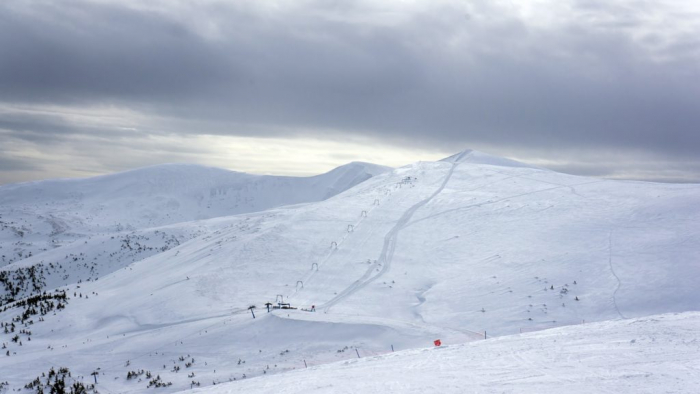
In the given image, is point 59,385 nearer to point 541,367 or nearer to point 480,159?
point 541,367

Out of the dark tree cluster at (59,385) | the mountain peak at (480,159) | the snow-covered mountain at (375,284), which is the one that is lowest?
the dark tree cluster at (59,385)

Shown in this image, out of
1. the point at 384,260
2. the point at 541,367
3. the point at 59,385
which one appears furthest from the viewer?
the point at 384,260

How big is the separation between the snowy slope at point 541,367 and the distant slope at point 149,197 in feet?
206

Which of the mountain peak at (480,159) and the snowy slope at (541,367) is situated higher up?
the mountain peak at (480,159)

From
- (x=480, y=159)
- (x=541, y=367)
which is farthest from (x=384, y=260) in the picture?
(x=480, y=159)

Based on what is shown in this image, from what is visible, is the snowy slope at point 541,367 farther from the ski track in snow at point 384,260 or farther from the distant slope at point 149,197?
the distant slope at point 149,197

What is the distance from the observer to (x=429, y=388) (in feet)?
34.2

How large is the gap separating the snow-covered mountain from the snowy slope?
1693mm

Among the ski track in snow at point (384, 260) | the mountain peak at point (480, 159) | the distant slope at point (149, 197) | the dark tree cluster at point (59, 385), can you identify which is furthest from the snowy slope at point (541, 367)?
the distant slope at point (149, 197)

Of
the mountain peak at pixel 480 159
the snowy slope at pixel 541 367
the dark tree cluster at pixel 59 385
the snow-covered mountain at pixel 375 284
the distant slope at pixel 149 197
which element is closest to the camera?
the snowy slope at pixel 541 367

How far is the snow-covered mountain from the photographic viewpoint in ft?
61.0

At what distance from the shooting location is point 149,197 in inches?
3912

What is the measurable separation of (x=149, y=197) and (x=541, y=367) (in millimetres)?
97807

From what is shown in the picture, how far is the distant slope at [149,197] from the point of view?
75250mm
